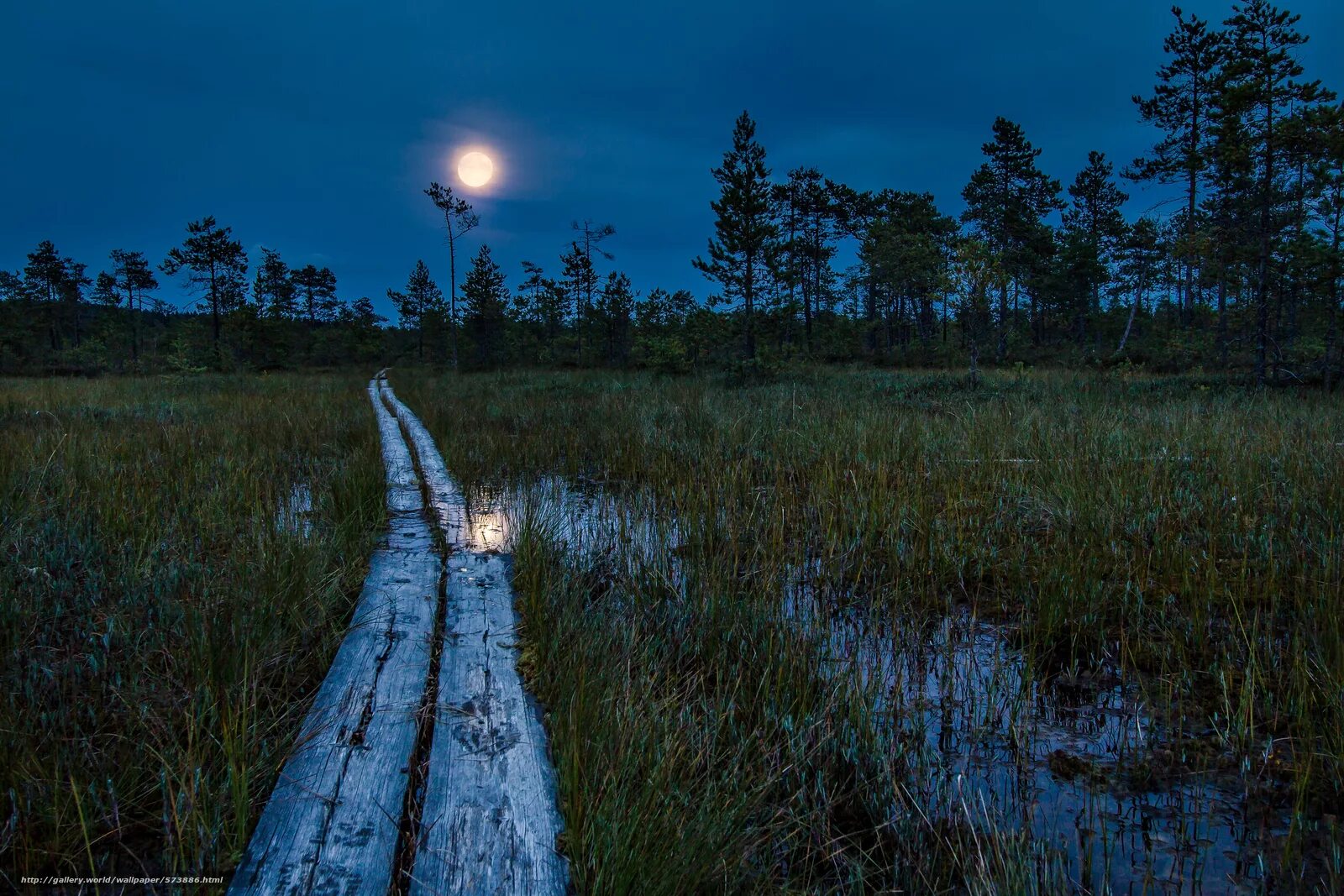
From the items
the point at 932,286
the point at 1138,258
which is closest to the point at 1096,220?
the point at 1138,258

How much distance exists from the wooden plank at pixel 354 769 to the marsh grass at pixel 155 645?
9cm

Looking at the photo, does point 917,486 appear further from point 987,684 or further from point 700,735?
point 700,735

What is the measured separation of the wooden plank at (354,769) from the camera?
1.21 metres

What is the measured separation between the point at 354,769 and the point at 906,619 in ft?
7.95

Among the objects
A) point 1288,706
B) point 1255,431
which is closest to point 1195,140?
point 1255,431

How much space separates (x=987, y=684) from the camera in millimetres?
2258

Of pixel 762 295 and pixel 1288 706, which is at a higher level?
pixel 762 295

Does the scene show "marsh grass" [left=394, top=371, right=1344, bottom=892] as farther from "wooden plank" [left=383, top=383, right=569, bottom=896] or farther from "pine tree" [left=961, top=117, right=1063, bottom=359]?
"pine tree" [left=961, top=117, right=1063, bottom=359]

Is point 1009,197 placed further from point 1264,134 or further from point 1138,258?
point 1264,134

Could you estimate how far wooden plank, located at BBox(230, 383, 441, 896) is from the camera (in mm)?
1212

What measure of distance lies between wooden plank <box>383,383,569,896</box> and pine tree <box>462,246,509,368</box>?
1518 inches

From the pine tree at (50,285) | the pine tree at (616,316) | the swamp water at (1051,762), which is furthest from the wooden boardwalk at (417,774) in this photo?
the pine tree at (50,285)

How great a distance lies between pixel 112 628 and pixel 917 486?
4.56m

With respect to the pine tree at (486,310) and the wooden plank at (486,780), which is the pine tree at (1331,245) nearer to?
the wooden plank at (486,780)
